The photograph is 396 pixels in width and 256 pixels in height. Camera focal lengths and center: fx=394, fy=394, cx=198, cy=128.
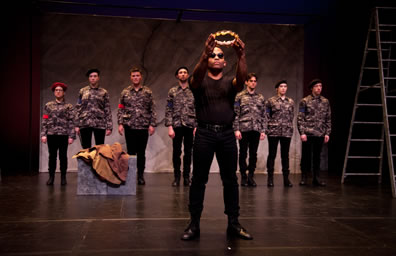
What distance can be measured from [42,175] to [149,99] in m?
2.36

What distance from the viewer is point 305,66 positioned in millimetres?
7988

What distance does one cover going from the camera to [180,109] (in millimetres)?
5750

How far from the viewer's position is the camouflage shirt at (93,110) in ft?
18.6

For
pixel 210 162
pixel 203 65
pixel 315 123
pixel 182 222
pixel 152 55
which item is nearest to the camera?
pixel 203 65

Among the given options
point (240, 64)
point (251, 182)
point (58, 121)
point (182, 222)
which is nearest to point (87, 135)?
point (58, 121)

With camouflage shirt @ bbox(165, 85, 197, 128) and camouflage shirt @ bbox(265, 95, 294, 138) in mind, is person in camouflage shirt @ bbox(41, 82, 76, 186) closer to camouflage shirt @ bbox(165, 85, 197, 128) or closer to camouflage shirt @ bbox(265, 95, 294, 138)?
camouflage shirt @ bbox(165, 85, 197, 128)

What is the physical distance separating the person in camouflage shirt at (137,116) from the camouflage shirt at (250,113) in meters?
1.28

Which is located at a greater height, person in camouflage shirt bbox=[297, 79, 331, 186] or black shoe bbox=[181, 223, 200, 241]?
person in camouflage shirt bbox=[297, 79, 331, 186]

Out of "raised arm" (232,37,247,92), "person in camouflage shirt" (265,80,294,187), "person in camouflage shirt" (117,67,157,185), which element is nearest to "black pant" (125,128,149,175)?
"person in camouflage shirt" (117,67,157,185)

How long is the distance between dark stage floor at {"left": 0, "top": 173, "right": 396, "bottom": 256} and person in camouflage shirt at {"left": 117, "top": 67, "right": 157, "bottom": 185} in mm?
662

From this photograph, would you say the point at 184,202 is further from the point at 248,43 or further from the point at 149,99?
the point at 248,43

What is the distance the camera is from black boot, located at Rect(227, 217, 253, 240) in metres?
3.05

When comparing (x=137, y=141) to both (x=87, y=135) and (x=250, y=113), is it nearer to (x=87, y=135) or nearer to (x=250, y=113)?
(x=87, y=135)

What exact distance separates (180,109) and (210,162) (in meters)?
2.67
